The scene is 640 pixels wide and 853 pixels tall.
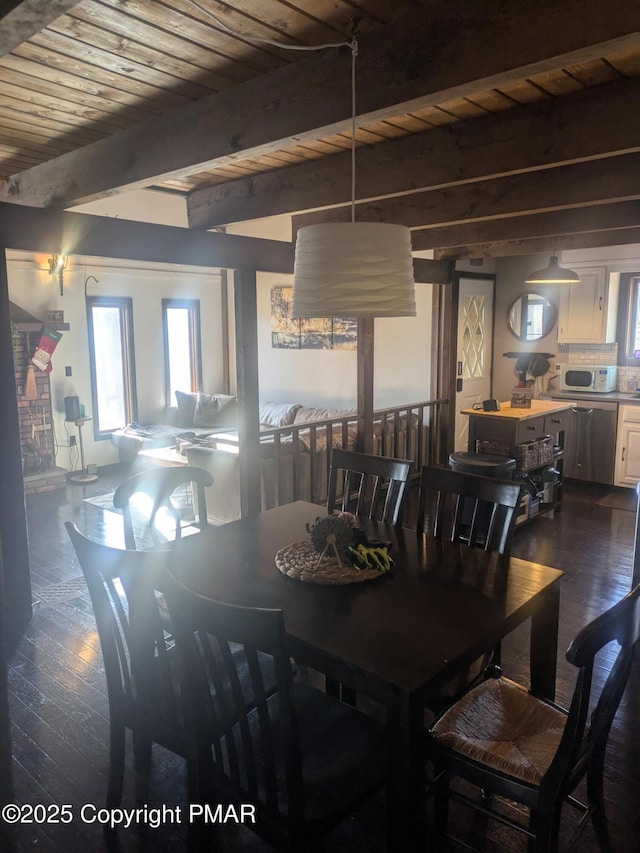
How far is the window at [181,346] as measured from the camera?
7629 mm

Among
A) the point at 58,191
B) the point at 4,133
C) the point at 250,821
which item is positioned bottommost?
the point at 250,821

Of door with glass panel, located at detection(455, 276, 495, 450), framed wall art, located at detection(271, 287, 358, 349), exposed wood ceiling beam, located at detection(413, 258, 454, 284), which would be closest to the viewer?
exposed wood ceiling beam, located at detection(413, 258, 454, 284)

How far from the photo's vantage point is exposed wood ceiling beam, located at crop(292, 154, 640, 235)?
3.41m

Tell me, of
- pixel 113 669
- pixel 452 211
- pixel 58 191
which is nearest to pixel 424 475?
pixel 113 669

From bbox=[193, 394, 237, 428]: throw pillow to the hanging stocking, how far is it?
1.83 m

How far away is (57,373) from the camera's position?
254 inches

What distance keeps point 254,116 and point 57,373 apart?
4.79m

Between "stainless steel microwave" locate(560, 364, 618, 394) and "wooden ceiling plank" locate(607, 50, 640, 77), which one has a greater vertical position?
"wooden ceiling plank" locate(607, 50, 640, 77)

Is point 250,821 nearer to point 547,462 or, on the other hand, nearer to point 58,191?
point 58,191

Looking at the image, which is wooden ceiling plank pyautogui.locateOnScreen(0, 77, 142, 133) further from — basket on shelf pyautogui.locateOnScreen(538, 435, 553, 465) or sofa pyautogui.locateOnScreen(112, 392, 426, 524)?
basket on shelf pyautogui.locateOnScreen(538, 435, 553, 465)

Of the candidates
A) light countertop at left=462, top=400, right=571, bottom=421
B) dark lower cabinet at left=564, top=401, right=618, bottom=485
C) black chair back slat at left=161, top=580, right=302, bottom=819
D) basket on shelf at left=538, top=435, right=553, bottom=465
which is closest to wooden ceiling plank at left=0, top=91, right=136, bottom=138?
black chair back slat at left=161, top=580, right=302, bottom=819

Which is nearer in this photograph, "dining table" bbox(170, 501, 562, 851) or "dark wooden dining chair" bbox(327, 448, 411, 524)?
"dining table" bbox(170, 501, 562, 851)

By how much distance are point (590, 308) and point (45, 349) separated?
551cm

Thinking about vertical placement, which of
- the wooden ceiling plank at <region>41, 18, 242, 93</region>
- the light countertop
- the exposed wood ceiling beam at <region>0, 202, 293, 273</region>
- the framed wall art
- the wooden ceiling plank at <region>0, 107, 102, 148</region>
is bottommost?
the light countertop
